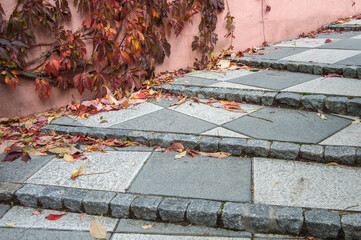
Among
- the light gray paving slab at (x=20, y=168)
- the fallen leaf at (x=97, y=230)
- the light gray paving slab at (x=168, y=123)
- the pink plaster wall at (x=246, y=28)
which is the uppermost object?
the pink plaster wall at (x=246, y=28)

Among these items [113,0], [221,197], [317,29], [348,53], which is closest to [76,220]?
[221,197]

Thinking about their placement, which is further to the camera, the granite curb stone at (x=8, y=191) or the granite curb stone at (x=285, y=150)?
the granite curb stone at (x=285, y=150)

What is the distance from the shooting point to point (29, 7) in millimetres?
3217

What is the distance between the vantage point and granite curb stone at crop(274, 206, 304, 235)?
1.78 metres

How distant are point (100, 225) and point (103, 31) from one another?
231 centimetres

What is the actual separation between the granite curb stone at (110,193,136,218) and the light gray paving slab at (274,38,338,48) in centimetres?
411

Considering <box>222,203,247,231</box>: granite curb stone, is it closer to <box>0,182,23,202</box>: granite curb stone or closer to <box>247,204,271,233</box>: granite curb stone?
<box>247,204,271,233</box>: granite curb stone

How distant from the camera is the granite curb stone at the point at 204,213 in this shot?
1.91 metres

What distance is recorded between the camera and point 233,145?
2.52 metres

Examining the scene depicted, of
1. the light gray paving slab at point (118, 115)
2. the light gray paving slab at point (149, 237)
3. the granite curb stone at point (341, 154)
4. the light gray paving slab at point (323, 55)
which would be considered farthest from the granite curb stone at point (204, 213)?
the light gray paving slab at point (323, 55)

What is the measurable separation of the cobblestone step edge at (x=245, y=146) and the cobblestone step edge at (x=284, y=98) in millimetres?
694

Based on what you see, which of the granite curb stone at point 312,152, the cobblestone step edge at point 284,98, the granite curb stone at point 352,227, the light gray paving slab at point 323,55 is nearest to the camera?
the granite curb stone at point 352,227

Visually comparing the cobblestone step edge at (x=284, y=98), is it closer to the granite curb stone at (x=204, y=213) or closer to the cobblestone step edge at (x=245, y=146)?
the cobblestone step edge at (x=245, y=146)

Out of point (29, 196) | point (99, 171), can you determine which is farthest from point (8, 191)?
point (99, 171)
